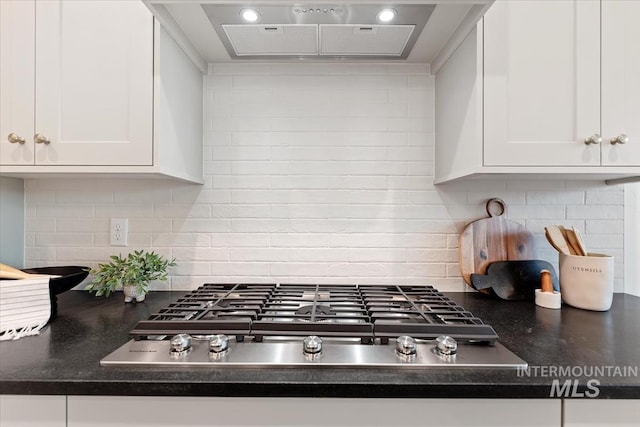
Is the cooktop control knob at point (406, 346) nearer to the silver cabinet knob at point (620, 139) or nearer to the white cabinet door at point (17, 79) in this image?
the silver cabinet knob at point (620, 139)

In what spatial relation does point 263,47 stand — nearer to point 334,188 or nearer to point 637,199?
point 334,188

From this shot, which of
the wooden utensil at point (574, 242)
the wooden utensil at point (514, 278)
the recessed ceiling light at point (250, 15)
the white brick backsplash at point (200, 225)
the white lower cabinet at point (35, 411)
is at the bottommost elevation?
the white lower cabinet at point (35, 411)

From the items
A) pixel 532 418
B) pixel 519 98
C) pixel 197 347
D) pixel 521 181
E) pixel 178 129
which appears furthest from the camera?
pixel 521 181

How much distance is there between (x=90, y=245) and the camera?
4.95ft

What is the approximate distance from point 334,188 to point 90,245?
1124mm

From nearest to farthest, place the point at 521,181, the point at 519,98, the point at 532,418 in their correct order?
the point at 532,418 < the point at 519,98 < the point at 521,181

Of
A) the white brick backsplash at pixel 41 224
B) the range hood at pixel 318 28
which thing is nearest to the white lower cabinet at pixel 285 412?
the white brick backsplash at pixel 41 224

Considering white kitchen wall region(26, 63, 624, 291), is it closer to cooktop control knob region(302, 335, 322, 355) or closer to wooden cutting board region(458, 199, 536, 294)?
wooden cutting board region(458, 199, 536, 294)

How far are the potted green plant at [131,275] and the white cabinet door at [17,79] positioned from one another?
469mm

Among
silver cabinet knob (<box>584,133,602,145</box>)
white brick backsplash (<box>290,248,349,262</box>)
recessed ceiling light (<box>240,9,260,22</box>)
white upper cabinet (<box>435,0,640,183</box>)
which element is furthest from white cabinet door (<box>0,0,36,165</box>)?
silver cabinet knob (<box>584,133,602,145</box>)

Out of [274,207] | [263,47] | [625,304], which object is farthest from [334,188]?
[625,304]

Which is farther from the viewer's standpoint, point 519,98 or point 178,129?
point 178,129

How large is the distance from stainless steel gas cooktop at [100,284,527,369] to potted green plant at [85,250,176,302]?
28cm

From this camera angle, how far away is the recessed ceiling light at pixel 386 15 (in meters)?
1.08
